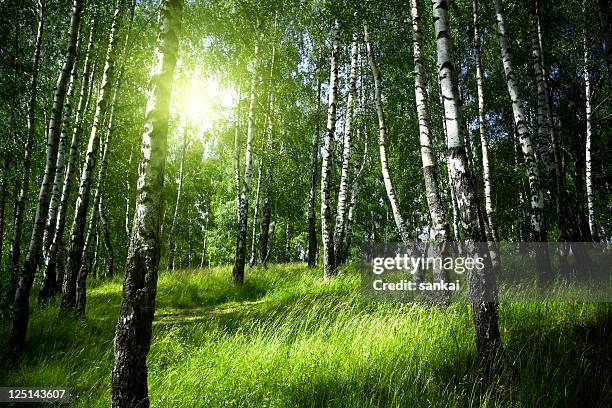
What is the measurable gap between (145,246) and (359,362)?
2.55 meters

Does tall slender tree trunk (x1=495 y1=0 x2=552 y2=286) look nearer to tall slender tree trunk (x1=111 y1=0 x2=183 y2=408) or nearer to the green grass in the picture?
the green grass

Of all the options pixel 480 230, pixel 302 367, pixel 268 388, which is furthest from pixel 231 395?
pixel 480 230

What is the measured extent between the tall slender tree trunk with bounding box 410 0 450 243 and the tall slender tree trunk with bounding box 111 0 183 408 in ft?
13.2

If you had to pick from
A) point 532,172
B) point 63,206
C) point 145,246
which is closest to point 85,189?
point 63,206

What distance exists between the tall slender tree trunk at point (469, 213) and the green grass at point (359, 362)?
1.15ft

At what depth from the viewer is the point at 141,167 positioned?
317 centimetres

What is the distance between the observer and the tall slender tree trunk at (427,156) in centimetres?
562

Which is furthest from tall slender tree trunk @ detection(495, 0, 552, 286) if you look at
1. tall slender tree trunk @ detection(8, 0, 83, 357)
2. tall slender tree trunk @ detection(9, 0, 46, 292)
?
tall slender tree trunk @ detection(9, 0, 46, 292)

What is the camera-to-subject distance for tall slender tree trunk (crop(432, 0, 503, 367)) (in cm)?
350

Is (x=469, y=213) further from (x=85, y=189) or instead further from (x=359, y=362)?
(x=85, y=189)

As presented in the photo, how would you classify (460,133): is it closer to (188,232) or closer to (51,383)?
(51,383)

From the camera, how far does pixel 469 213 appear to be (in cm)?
367

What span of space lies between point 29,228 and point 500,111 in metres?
28.1

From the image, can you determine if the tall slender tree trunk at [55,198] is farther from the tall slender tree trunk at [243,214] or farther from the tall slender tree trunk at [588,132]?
the tall slender tree trunk at [588,132]
